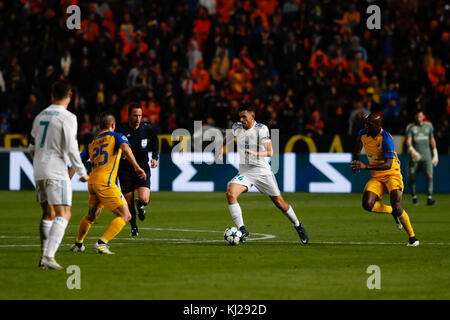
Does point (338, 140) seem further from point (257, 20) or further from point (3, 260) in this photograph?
point (3, 260)

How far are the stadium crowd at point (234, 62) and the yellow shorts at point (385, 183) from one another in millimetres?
11410

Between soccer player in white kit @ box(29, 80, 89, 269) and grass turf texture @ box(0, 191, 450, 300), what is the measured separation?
438mm

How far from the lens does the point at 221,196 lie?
23875mm

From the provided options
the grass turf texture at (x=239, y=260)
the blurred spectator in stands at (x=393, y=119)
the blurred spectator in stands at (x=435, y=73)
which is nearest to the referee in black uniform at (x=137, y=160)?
the grass turf texture at (x=239, y=260)

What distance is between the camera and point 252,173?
13.2m

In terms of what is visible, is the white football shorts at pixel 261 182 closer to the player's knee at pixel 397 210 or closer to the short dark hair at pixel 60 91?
the player's knee at pixel 397 210

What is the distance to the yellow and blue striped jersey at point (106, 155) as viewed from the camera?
1172cm

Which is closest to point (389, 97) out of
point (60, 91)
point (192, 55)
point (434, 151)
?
point (434, 151)

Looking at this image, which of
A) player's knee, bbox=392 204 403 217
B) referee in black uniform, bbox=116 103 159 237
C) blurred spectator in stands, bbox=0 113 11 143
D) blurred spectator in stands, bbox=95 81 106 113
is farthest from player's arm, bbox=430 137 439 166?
blurred spectator in stands, bbox=0 113 11 143

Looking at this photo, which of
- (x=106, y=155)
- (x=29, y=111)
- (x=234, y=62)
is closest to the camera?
(x=106, y=155)

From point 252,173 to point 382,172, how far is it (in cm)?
191

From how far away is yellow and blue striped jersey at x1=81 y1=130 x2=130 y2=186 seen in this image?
11.7 meters

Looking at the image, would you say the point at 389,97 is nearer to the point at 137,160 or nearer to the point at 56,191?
the point at 137,160
